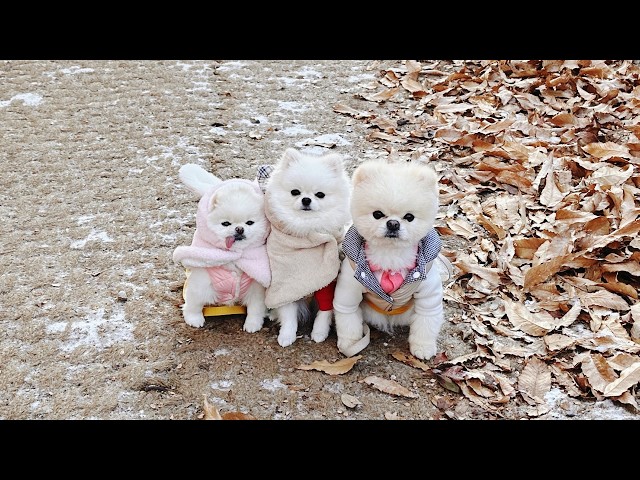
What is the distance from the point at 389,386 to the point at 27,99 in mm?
4564

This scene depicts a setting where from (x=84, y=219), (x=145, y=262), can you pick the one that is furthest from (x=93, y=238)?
(x=145, y=262)

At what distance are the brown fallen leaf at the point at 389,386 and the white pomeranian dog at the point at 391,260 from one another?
17 centimetres

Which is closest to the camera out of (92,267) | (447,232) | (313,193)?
(313,193)

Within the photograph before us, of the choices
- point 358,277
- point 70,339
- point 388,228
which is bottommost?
point 70,339

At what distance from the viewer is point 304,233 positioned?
9.03 ft

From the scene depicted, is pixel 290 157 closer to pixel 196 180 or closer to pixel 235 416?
pixel 196 180

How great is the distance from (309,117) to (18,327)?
3.05 metres

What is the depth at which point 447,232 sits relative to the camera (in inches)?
148

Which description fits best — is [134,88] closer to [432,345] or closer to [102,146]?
[102,146]

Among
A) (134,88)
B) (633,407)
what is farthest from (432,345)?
(134,88)

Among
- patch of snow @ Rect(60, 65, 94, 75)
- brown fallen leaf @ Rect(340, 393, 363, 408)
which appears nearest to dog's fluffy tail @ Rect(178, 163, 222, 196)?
brown fallen leaf @ Rect(340, 393, 363, 408)

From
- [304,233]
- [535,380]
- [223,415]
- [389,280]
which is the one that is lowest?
[223,415]

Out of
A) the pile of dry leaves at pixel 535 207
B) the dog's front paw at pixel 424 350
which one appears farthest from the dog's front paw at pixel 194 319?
the pile of dry leaves at pixel 535 207

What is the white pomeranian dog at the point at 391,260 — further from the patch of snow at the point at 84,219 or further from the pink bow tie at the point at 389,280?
the patch of snow at the point at 84,219
